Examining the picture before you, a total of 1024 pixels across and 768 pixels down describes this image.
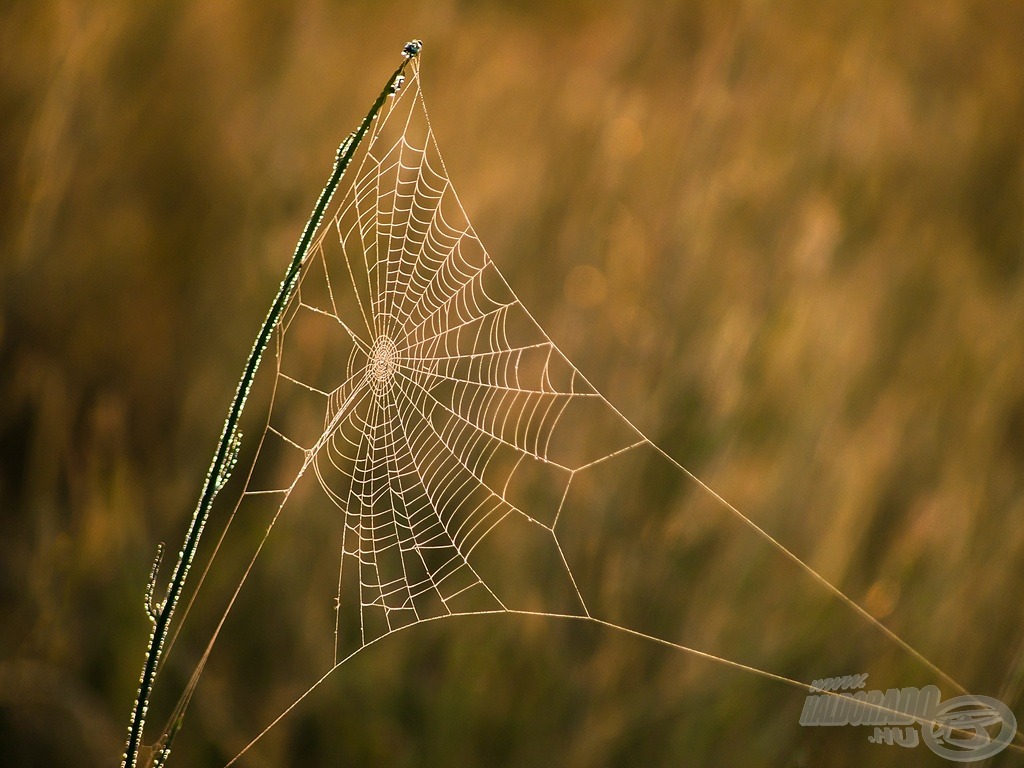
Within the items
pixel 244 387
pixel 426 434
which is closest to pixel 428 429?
pixel 426 434

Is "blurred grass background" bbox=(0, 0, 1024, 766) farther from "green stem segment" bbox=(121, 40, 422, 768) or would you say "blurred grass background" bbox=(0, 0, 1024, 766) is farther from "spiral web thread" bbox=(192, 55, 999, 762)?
"green stem segment" bbox=(121, 40, 422, 768)

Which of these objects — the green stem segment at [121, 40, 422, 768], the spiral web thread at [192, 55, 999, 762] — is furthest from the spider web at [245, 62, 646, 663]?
the green stem segment at [121, 40, 422, 768]

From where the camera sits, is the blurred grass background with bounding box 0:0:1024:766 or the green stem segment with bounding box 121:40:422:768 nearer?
the green stem segment with bounding box 121:40:422:768

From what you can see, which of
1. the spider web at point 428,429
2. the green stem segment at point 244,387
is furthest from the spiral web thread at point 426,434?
the green stem segment at point 244,387

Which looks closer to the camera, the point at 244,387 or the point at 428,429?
the point at 244,387

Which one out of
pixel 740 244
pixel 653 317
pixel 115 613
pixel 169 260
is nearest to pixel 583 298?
pixel 653 317

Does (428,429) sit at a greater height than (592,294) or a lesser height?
lesser

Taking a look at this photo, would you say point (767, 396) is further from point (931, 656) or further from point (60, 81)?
point (60, 81)

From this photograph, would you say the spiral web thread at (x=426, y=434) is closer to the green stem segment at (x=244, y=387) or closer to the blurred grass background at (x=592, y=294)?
the blurred grass background at (x=592, y=294)

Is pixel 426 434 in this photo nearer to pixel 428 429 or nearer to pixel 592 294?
pixel 428 429
